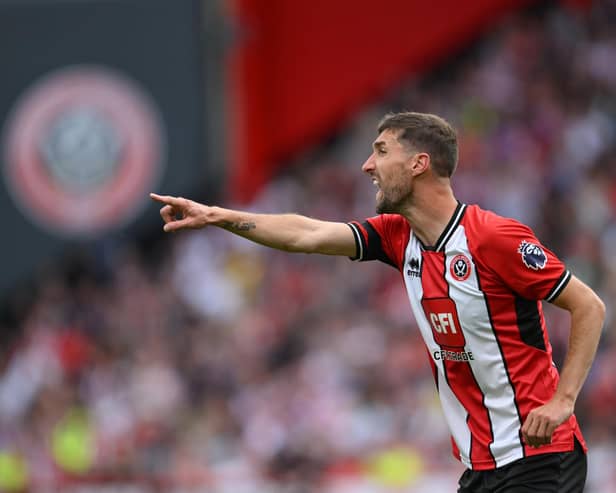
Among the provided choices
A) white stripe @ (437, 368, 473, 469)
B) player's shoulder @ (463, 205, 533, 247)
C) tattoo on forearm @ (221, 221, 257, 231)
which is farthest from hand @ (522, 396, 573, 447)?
tattoo on forearm @ (221, 221, 257, 231)

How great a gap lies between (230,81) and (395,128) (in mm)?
11085

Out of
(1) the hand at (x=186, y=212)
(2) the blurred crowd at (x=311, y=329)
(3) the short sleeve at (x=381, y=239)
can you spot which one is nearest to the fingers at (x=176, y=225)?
(1) the hand at (x=186, y=212)

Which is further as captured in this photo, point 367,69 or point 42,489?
point 367,69

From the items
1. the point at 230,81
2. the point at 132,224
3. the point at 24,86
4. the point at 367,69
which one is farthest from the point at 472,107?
the point at 24,86

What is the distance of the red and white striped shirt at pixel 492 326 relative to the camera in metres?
4.81

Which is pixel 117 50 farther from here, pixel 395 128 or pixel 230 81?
pixel 395 128

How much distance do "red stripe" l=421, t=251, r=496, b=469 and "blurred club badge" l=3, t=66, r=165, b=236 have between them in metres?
11.3

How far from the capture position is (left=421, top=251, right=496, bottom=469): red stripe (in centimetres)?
496

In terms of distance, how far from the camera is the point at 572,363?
4.73 metres

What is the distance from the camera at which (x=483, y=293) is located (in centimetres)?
489

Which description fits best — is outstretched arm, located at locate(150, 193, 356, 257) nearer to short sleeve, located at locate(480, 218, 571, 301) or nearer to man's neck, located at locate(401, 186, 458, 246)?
man's neck, located at locate(401, 186, 458, 246)

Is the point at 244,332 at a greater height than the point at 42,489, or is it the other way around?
the point at 244,332

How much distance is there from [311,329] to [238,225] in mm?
8207

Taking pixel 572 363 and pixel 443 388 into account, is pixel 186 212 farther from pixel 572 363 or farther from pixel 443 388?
pixel 572 363
